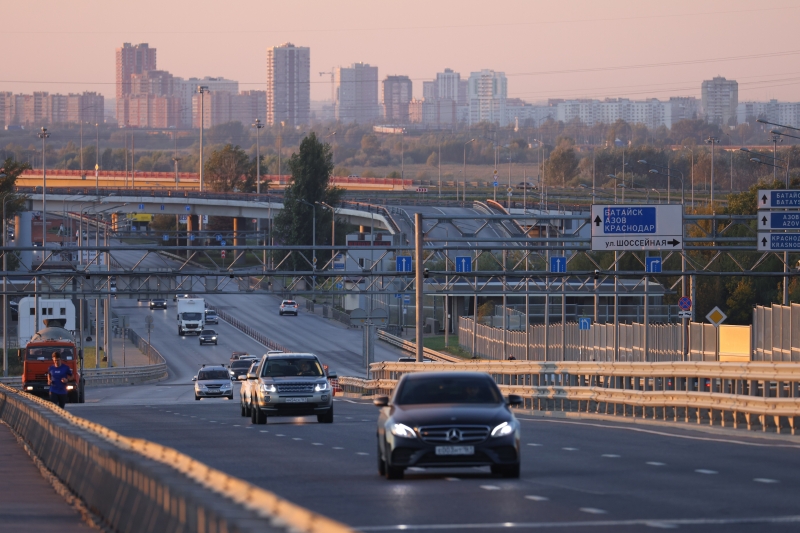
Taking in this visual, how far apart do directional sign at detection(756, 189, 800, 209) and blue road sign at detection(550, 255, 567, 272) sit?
1591 centimetres

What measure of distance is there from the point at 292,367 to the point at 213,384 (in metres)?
24.3

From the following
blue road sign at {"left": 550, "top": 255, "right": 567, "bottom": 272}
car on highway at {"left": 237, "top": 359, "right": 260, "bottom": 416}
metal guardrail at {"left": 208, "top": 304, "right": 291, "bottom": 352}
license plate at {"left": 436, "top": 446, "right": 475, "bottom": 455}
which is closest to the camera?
license plate at {"left": 436, "top": 446, "right": 475, "bottom": 455}

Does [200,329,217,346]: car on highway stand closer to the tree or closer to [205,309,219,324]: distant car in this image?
[205,309,219,324]: distant car

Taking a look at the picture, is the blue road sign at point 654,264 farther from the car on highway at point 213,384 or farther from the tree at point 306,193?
the tree at point 306,193

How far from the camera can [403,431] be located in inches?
614

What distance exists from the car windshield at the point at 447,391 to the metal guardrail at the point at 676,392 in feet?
25.1

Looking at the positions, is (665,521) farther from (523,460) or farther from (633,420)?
(633,420)

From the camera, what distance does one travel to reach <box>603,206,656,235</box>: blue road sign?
48.5 meters

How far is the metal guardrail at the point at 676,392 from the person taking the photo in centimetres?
2350

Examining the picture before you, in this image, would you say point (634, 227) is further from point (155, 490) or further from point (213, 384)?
point (155, 490)

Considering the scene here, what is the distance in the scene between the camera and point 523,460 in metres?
18.4

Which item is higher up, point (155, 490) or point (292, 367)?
point (155, 490)

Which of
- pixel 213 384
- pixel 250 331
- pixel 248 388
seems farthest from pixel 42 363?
pixel 250 331

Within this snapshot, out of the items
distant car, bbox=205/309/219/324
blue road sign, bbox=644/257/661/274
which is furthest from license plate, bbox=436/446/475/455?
distant car, bbox=205/309/219/324
